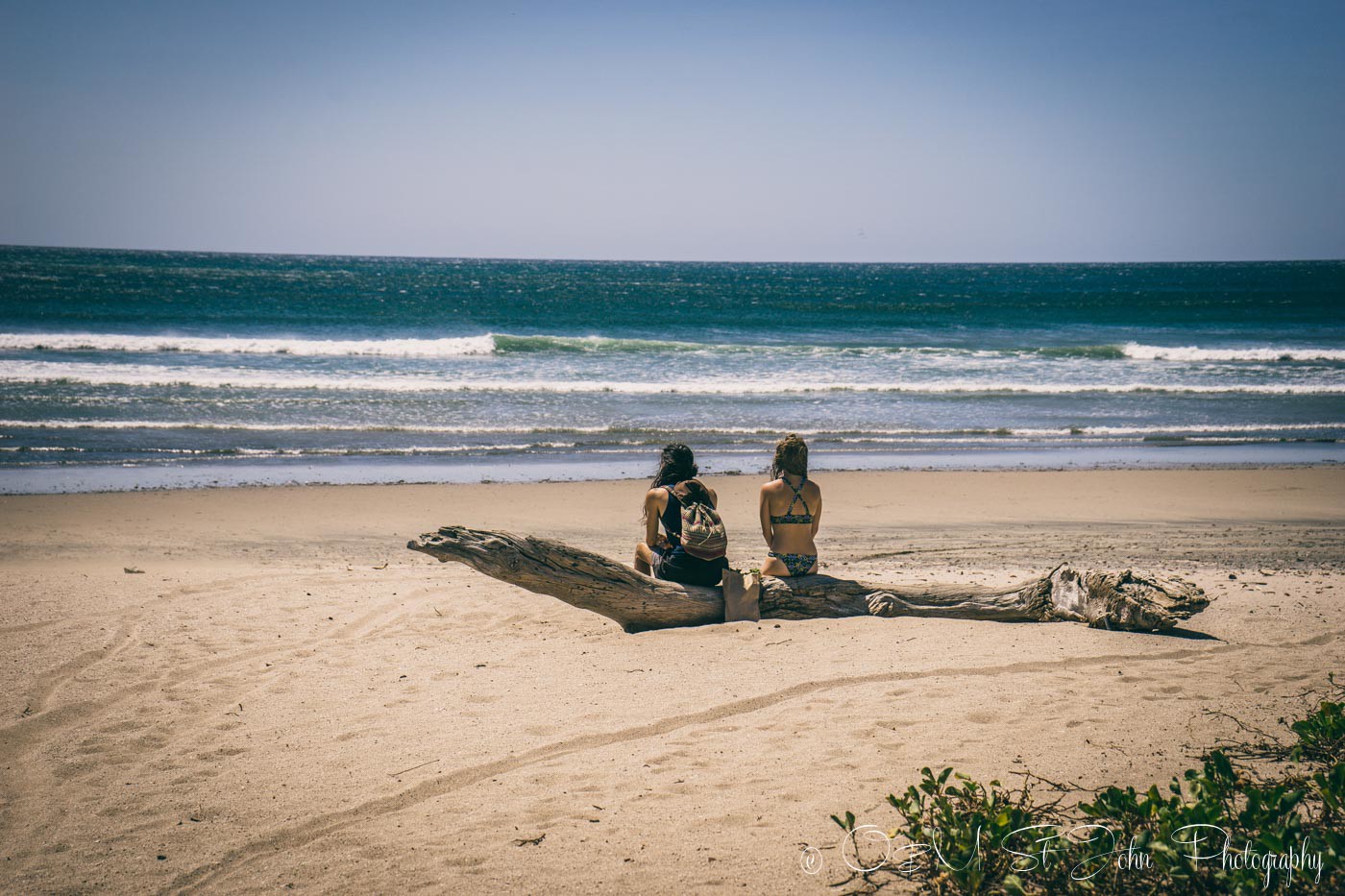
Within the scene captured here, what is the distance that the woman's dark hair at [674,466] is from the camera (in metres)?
5.89

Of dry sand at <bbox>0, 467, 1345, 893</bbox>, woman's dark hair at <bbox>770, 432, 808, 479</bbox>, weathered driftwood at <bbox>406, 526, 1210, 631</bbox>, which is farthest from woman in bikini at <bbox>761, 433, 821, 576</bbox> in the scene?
dry sand at <bbox>0, 467, 1345, 893</bbox>

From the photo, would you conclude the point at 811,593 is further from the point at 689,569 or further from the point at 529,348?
the point at 529,348

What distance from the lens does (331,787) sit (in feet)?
12.7

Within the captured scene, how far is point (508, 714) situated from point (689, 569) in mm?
1730

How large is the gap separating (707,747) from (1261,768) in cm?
239

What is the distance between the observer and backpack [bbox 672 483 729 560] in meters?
5.79

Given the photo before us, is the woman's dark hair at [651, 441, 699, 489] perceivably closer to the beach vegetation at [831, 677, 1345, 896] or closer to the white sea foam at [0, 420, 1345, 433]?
the beach vegetation at [831, 677, 1345, 896]

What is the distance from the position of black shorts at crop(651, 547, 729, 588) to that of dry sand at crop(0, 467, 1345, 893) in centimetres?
37

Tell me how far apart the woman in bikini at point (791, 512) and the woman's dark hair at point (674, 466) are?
1.79 ft

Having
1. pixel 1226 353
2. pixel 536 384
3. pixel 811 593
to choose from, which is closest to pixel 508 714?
pixel 811 593

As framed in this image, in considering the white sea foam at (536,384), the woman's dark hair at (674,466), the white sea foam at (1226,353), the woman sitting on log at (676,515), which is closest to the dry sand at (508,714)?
the woman sitting on log at (676,515)

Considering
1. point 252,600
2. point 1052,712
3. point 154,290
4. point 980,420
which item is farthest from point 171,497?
point 154,290

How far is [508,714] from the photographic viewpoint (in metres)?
4.63

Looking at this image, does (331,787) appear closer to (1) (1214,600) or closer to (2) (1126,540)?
(1) (1214,600)
